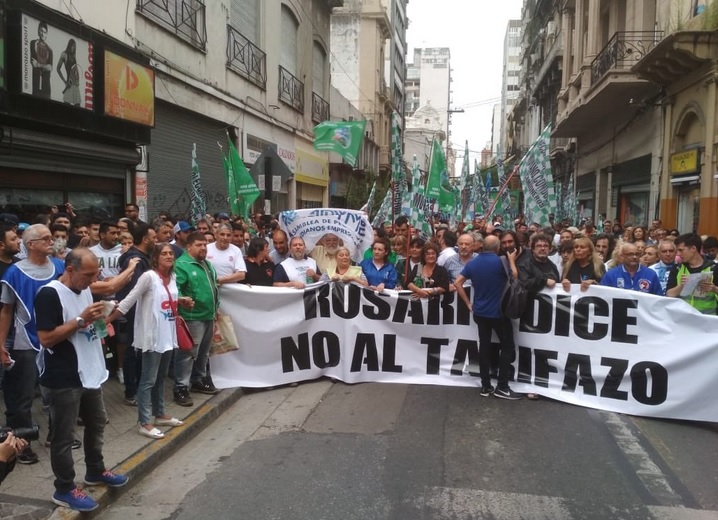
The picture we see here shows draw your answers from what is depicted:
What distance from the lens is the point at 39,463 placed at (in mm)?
4879

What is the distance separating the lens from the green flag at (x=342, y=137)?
1307 cm

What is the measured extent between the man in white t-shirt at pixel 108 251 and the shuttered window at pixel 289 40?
16577 millimetres

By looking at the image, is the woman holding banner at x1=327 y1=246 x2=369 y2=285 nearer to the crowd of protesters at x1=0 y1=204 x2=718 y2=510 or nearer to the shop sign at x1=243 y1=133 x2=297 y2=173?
the crowd of protesters at x1=0 y1=204 x2=718 y2=510

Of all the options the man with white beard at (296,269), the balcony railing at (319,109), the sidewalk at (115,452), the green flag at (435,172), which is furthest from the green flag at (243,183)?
the balcony railing at (319,109)

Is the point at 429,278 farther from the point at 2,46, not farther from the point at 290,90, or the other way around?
the point at 290,90

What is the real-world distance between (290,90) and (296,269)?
666 inches

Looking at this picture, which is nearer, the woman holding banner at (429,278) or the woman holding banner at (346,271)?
the woman holding banner at (429,278)

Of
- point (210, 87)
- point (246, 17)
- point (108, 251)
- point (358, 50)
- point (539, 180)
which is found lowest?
point (108, 251)

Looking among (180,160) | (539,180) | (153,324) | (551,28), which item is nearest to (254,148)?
(180,160)

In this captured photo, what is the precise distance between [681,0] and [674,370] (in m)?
13.1

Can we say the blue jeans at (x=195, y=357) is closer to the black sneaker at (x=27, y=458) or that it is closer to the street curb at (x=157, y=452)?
the street curb at (x=157, y=452)

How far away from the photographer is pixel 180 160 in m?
14.8

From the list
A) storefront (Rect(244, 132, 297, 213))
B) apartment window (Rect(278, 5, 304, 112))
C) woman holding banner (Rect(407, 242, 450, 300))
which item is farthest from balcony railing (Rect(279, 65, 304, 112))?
woman holding banner (Rect(407, 242, 450, 300))

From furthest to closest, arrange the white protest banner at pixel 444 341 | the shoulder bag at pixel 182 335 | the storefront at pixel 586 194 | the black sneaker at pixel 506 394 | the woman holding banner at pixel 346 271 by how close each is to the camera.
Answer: the storefront at pixel 586 194 → the woman holding banner at pixel 346 271 → the black sneaker at pixel 506 394 → the white protest banner at pixel 444 341 → the shoulder bag at pixel 182 335
